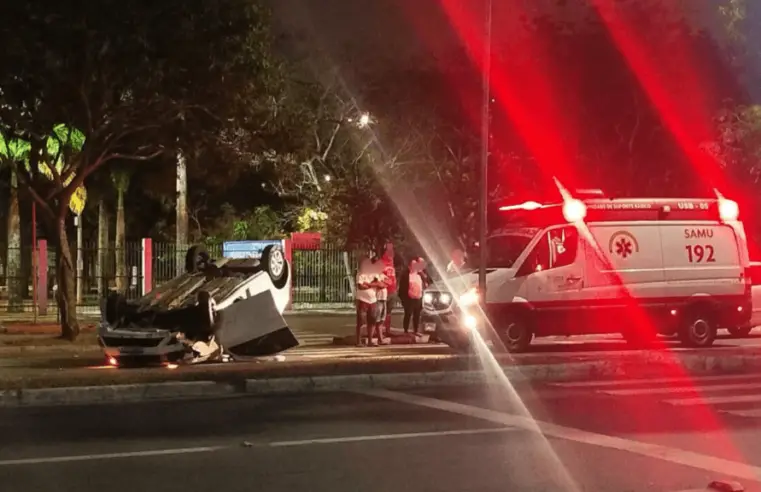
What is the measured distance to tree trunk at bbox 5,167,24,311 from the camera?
1169 inches

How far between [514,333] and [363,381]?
4908 mm

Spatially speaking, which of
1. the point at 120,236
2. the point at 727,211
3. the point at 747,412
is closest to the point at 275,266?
the point at 747,412

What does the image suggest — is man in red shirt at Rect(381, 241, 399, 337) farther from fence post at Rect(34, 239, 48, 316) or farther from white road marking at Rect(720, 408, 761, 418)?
fence post at Rect(34, 239, 48, 316)

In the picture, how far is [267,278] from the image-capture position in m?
15.3

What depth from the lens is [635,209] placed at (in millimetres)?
17656

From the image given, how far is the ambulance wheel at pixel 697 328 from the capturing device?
717 inches

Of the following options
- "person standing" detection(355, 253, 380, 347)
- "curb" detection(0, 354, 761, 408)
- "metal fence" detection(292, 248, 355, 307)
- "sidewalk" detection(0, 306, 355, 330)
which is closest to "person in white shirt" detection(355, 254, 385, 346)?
"person standing" detection(355, 253, 380, 347)

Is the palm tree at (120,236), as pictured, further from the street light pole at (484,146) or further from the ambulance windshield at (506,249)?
the street light pole at (484,146)

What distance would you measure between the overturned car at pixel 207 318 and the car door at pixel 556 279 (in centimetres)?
420

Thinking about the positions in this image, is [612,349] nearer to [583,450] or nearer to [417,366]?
[417,366]

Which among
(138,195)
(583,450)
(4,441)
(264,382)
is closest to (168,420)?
(4,441)

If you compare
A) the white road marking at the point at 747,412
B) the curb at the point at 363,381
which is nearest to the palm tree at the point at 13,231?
the curb at the point at 363,381

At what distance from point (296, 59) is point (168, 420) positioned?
23.7 meters

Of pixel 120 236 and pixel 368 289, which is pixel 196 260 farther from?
pixel 120 236
